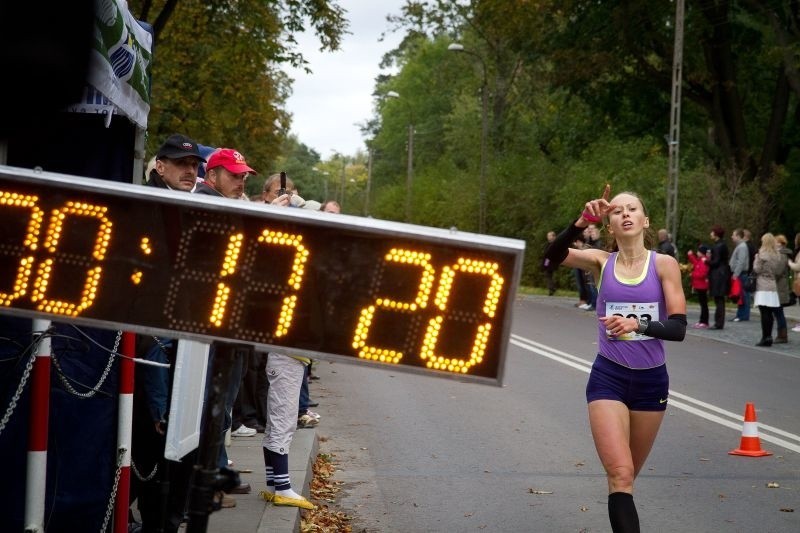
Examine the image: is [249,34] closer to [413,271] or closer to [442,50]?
[413,271]

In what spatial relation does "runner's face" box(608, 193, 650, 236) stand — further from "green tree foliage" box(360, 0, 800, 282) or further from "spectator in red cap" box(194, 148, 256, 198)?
"green tree foliage" box(360, 0, 800, 282)

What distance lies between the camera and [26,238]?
4.14 m

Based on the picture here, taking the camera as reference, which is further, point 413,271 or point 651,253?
point 651,253

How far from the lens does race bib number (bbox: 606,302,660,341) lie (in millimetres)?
6316

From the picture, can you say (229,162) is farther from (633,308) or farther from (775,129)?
(775,129)

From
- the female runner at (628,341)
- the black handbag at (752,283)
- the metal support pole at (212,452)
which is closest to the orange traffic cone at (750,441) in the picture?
the female runner at (628,341)

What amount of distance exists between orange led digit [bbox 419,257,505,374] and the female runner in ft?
6.69

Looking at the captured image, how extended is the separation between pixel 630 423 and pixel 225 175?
2844 mm

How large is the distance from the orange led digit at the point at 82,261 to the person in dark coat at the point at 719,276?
22.2 m

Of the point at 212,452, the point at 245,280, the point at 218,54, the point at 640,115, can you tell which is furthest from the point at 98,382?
the point at 640,115

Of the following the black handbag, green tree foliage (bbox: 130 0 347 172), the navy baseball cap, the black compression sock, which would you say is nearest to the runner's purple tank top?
the black compression sock

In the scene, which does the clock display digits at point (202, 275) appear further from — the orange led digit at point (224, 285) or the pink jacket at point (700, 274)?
the pink jacket at point (700, 274)

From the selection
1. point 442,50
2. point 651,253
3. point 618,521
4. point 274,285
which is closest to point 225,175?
point 651,253

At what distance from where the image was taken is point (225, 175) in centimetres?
766
